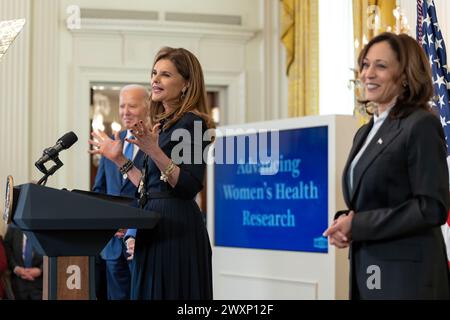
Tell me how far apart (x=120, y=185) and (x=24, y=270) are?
2.56 metres

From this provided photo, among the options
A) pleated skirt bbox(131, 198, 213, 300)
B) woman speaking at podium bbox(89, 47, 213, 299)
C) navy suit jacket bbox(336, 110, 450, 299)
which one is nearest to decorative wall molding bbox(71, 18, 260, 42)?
woman speaking at podium bbox(89, 47, 213, 299)

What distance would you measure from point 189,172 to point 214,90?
5841 millimetres

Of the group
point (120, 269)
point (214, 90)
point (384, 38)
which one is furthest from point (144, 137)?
point (214, 90)

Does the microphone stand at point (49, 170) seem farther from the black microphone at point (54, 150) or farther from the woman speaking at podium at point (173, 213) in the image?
the woman speaking at podium at point (173, 213)

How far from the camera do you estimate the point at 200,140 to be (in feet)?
9.27

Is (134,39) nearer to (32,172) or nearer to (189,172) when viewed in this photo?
(32,172)

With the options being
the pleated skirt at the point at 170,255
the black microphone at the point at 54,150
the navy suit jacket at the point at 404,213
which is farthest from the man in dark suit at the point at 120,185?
the navy suit jacket at the point at 404,213

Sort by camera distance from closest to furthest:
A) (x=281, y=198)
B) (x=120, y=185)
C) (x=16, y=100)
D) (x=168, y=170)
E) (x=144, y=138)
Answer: (x=144, y=138) → (x=168, y=170) → (x=120, y=185) → (x=281, y=198) → (x=16, y=100)

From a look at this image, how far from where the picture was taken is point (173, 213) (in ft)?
9.20

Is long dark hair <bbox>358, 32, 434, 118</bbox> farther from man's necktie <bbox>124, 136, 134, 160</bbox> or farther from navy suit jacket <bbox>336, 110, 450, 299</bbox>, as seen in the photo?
man's necktie <bbox>124, 136, 134, 160</bbox>

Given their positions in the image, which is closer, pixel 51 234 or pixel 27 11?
pixel 51 234

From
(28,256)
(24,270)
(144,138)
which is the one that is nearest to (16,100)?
(28,256)

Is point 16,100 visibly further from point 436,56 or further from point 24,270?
point 436,56

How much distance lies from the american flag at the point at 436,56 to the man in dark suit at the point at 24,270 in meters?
3.34
